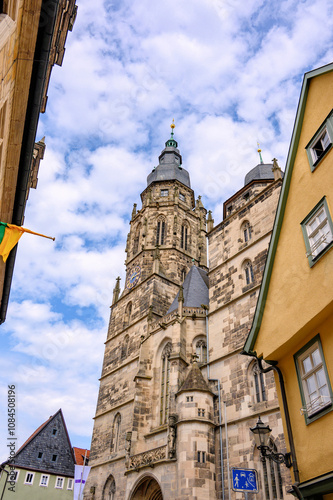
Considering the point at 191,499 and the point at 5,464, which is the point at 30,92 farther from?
the point at 5,464

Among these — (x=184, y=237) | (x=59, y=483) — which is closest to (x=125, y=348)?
(x=184, y=237)

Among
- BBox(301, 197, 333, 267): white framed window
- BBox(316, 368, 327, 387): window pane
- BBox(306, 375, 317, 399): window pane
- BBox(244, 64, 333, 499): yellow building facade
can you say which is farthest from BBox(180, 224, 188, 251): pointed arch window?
BBox(316, 368, 327, 387): window pane

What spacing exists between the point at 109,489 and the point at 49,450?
13.1 metres

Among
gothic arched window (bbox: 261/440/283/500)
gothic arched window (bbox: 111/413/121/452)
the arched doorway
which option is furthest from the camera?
gothic arched window (bbox: 111/413/121/452)

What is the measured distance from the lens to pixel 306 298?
248 inches

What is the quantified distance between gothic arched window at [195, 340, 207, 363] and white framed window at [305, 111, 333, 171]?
11772mm

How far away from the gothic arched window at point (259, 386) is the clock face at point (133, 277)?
1381 cm

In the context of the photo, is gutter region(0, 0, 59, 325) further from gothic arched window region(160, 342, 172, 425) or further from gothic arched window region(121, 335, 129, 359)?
gothic arched window region(121, 335, 129, 359)

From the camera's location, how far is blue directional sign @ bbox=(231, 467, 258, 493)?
788 centimetres

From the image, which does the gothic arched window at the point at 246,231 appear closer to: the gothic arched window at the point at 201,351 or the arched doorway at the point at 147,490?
the gothic arched window at the point at 201,351

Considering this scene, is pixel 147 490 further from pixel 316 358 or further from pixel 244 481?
pixel 316 358

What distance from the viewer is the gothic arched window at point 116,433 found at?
19828 mm

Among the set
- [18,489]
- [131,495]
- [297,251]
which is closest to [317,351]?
[297,251]

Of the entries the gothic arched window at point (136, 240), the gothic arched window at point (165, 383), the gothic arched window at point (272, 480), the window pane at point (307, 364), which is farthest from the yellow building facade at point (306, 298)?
the gothic arched window at point (136, 240)
